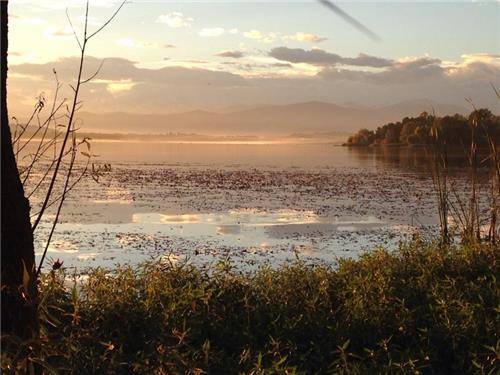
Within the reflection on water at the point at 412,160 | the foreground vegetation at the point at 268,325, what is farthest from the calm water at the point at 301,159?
the foreground vegetation at the point at 268,325

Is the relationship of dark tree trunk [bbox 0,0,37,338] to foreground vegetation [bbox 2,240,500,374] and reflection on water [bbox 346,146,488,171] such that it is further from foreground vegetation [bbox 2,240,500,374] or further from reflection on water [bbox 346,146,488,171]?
reflection on water [bbox 346,146,488,171]

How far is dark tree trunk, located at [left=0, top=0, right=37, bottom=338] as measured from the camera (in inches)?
130

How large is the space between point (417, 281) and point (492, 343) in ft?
3.40

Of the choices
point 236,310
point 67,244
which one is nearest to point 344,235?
point 67,244

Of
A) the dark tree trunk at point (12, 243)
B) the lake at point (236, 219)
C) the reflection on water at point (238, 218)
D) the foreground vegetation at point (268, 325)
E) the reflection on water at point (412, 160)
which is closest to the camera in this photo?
the dark tree trunk at point (12, 243)

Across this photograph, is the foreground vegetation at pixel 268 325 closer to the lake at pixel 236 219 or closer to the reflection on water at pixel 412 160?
the lake at pixel 236 219

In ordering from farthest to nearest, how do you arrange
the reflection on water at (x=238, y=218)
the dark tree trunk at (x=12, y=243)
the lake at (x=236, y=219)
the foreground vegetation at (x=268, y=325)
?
1. the reflection on water at (x=238, y=218)
2. the lake at (x=236, y=219)
3. the foreground vegetation at (x=268, y=325)
4. the dark tree trunk at (x=12, y=243)

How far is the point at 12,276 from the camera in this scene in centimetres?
336

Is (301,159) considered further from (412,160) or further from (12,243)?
(12,243)

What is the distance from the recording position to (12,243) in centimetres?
336

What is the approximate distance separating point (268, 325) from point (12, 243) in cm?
179

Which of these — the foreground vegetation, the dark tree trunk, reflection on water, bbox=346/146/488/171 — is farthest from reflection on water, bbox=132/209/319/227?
the dark tree trunk

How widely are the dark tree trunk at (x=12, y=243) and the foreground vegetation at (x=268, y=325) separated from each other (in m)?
0.11

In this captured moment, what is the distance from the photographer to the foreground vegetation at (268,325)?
3.46 m
